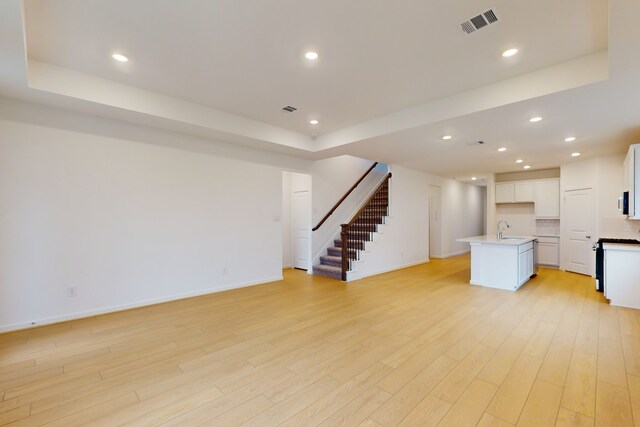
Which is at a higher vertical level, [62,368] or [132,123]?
[132,123]

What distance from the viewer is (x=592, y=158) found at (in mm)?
6289

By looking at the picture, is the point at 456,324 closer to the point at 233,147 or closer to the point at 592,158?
the point at 233,147

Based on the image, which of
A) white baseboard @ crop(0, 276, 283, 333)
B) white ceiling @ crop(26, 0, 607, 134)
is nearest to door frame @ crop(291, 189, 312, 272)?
white baseboard @ crop(0, 276, 283, 333)

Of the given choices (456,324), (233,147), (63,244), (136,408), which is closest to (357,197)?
(233,147)

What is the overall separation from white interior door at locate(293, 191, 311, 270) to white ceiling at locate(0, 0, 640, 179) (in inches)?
99.7

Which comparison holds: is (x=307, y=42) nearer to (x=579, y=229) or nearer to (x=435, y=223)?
(x=579, y=229)

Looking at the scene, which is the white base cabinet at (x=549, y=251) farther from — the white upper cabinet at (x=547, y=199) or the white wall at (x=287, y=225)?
the white wall at (x=287, y=225)

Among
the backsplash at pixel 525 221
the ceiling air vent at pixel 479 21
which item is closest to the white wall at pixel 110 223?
the ceiling air vent at pixel 479 21

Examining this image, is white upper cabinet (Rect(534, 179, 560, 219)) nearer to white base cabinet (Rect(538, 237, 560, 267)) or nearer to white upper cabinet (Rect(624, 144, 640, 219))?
white base cabinet (Rect(538, 237, 560, 267))

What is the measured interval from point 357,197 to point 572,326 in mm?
5266

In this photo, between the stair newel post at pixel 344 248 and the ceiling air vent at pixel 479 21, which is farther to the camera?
the stair newel post at pixel 344 248

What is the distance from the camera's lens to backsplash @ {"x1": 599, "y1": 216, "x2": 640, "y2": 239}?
18.4 feet

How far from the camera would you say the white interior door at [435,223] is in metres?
9.22

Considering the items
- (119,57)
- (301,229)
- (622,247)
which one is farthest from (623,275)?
(119,57)
